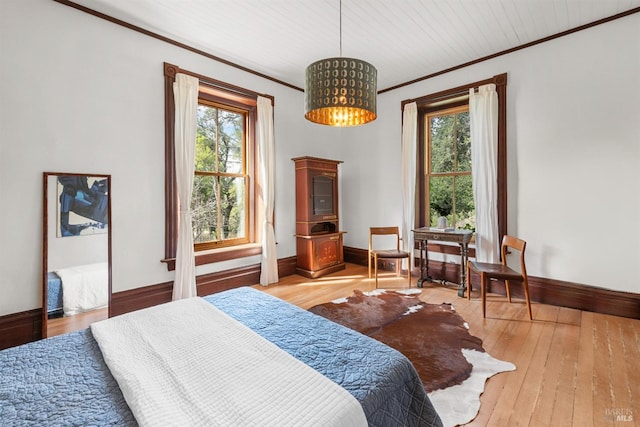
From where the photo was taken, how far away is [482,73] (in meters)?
3.89

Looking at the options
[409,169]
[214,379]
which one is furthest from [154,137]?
[409,169]

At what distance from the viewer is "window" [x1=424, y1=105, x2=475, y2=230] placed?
418cm

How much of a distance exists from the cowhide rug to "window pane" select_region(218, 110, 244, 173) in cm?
227

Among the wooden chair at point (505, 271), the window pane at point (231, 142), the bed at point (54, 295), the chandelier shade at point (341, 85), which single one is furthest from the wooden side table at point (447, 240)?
the bed at point (54, 295)

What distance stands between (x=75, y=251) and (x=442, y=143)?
4.69m

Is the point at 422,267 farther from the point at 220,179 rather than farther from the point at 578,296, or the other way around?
the point at 220,179

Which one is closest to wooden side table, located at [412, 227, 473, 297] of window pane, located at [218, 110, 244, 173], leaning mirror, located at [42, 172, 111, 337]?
window pane, located at [218, 110, 244, 173]

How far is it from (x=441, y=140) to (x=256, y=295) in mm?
3688

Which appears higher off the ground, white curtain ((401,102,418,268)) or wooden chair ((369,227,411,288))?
white curtain ((401,102,418,268))

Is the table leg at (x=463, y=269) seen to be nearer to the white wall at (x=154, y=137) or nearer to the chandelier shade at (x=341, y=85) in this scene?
A: the white wall at (x=154, y=137)

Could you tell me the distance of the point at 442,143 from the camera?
443cm

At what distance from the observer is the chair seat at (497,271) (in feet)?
9.78

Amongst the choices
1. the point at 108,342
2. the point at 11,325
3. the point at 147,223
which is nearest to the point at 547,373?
the point at 108,342

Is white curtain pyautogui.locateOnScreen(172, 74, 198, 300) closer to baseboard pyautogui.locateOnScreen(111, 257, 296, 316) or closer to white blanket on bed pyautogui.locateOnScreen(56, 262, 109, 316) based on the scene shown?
baseboard pyautogui.locateOnScreen(111, 257, 296, 316)
